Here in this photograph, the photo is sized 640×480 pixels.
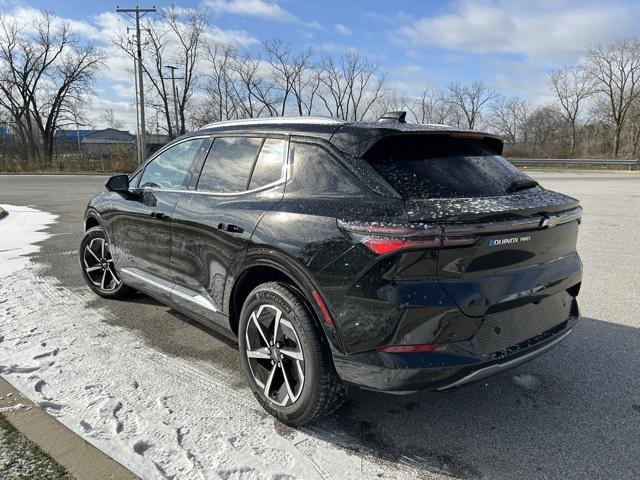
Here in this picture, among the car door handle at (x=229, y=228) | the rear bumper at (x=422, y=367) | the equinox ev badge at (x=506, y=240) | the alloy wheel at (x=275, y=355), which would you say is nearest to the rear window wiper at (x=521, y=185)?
the equinox ev badge at (x=506, y=240)

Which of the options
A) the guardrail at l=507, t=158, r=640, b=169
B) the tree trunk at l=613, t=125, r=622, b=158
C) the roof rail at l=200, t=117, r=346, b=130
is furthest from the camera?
the tree trunk at l=613, t=125, r=622, b=158

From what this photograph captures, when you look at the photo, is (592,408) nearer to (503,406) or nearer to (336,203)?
(503,406)

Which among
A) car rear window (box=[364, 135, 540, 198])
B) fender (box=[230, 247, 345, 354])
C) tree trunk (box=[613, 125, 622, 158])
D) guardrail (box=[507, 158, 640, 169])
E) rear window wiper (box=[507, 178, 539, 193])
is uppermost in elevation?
tree trunk (box=[613, 125, 622, 158])

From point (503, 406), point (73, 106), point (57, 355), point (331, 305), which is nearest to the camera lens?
point (331, 305)

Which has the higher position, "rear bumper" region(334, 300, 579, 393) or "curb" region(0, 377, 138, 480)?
"rear bumper" region(334, 300, 579, 393)

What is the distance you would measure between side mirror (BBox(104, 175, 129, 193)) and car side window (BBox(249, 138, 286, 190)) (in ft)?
6.29

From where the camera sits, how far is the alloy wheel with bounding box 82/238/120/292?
4.92 metres

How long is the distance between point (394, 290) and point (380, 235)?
0.26m

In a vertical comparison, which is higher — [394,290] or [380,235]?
[380,235]

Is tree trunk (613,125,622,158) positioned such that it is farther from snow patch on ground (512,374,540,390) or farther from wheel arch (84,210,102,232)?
wheel arch (84,210,102,232)

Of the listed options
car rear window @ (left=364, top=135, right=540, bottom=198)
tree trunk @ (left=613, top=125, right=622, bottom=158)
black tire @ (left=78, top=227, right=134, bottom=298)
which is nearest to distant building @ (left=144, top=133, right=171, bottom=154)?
black tire @ (left=78, top=227, right=134, bottom=298)

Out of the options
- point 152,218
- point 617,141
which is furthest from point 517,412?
point 617,141

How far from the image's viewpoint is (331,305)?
241 centimetres

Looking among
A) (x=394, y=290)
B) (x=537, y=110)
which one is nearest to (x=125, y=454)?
(x=394, y=290)
